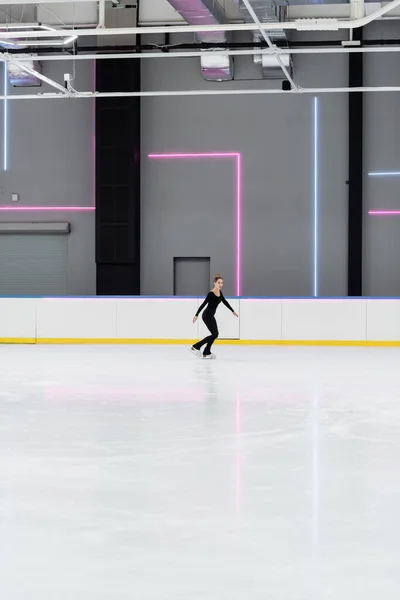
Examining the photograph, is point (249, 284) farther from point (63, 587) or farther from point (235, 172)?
point (63, 587)

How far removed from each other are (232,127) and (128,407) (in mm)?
13799

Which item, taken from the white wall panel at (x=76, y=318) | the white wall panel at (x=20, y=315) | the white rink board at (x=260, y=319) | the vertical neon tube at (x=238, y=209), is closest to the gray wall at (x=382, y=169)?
the vertical neon tube at (x=238, y=209)

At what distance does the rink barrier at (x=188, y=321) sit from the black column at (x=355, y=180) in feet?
7.19

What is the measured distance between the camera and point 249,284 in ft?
72.9

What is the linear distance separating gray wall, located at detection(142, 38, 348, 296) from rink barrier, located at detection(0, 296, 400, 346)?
258cm

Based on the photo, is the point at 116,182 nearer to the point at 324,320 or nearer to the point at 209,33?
the point at 209,33

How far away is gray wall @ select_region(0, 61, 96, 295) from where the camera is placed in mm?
22516

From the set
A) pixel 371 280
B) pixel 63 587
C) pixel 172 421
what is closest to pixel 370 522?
pixel 63 587

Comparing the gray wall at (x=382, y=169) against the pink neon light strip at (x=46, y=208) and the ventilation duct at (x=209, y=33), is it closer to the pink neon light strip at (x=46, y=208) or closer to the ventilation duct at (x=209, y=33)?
the ventilation duct at (x=209, y=33)

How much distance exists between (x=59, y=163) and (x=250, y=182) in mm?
4759

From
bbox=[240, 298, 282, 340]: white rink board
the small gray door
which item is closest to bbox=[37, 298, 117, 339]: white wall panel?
bbox=[240, 298, 282, 340]: white rink board

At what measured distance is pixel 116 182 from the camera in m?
21.7

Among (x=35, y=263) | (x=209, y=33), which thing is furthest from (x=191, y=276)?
(x=209, y=33)

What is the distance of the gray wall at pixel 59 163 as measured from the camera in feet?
73.9
